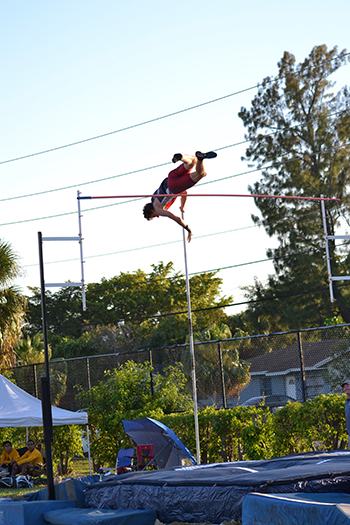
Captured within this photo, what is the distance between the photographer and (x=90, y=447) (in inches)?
600

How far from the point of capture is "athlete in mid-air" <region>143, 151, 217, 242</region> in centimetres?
840

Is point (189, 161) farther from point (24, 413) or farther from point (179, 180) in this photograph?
point (24, 413)

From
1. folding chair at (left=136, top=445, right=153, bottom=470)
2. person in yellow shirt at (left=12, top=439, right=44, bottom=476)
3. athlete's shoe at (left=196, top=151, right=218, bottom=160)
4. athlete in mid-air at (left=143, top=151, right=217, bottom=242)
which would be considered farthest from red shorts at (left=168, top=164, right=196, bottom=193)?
person in yellow shirt at (left=12, top=439, right=44, bottom=476)

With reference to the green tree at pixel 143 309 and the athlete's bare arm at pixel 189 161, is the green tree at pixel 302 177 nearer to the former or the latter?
the green tree at pixel 143 309

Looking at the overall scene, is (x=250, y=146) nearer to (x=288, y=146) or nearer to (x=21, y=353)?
(x=288, y=146)

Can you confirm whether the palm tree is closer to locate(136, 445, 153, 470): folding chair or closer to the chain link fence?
the chain link fence

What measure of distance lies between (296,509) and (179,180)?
5.32 m

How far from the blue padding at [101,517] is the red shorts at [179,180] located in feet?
14.5

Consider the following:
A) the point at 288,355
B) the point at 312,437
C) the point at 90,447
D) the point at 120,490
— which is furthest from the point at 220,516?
the point at 288,355

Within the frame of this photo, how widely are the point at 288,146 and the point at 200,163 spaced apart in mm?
25321

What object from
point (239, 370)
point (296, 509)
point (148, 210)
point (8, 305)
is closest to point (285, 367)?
point (239, 370)

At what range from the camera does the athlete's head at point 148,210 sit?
32.5 ft

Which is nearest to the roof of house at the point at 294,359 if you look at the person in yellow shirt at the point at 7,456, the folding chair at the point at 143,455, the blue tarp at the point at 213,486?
the person in yellow shirt at the point at 7,456

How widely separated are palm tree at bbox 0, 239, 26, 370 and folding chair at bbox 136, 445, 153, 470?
27.1ft
